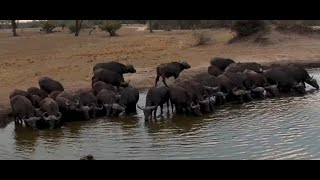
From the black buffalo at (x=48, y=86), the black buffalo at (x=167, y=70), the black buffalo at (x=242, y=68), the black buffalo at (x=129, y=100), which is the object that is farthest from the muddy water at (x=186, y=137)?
the black buffalo at (x=167, y=70)

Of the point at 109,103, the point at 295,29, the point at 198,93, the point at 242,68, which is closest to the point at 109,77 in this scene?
the point at 109,103

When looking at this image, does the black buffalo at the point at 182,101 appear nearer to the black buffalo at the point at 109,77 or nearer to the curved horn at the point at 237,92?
the curved horn at the point at 237,92

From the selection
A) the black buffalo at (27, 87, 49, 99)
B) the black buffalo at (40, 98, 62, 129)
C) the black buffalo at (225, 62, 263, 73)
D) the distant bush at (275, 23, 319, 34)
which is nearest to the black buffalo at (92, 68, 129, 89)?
the black buffalo at (27, 87, 49, 99)

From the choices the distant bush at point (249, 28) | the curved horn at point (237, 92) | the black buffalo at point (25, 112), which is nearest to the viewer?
the black buffalo at point (25, 112)

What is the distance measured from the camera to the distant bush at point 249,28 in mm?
31891

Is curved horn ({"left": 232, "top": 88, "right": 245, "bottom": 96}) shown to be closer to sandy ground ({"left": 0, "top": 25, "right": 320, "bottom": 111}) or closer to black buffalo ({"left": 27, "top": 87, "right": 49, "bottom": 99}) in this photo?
sandy ground ({"left": 0, "top": 25, "right": 320, "bottom": 111})

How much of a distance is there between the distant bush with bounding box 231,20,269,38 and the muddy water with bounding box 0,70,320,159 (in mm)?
18482

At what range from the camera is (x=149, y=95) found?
13461 millimetres

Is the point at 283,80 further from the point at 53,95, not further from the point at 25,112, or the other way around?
the point at 25,112

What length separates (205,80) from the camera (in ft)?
50.0

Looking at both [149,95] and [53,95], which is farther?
[53,95]

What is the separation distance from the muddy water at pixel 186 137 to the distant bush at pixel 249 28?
18.5 metres

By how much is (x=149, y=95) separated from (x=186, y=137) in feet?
9.66

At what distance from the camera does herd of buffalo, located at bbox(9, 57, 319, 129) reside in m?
12.7
